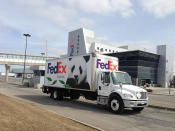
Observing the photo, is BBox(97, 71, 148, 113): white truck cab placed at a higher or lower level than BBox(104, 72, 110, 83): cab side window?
lower

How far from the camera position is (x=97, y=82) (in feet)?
38.1

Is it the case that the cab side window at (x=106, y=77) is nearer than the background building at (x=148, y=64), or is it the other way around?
the cab side window at (x=106, y=77)

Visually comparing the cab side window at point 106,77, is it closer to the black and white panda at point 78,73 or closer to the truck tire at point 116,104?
the truck tire at point 116,104

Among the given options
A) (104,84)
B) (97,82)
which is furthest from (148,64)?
(104,84)

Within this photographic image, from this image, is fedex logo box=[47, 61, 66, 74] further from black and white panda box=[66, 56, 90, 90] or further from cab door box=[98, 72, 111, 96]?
cab door box=[98, 72, 111, 96]

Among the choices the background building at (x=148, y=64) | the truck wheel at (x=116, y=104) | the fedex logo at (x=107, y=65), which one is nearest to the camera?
the truck wheel at (x=116, y=104)

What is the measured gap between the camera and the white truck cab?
381 inches

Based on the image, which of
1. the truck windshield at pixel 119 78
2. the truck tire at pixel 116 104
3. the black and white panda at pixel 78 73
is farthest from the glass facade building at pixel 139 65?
the truck tire at pixel 116 104

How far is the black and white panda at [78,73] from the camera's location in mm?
12281

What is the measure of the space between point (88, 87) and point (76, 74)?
1.77 meters

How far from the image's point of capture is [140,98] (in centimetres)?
993

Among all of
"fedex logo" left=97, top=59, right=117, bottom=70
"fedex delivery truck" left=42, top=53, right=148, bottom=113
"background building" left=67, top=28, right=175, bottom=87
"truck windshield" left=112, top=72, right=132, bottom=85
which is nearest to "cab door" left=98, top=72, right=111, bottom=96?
"fedex delivery truck" left=42, top=53, right=148, bottom=113

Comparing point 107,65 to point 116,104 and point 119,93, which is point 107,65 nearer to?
point 119,93

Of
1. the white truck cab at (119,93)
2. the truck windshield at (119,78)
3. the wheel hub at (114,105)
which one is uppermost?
the truck windshield at (119,78)
